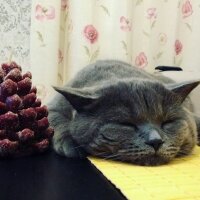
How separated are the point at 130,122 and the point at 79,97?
11 centimetres

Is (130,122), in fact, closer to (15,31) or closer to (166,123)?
(166,123)

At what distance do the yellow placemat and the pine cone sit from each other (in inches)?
4.8

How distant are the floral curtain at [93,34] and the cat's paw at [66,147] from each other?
57 cm

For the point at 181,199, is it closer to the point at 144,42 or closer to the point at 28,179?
the point at 28,179

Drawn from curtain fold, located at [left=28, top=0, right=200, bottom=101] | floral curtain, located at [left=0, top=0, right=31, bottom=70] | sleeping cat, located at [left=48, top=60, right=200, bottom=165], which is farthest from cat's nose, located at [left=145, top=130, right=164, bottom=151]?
floral curtain, located at [left=0, top=0, right=31, bottom=70]

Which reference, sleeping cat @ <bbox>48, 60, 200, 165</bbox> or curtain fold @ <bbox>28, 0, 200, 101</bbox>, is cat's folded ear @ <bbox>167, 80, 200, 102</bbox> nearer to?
sleeping cat @ <bbox>48, 60, 200, 165</bbox>

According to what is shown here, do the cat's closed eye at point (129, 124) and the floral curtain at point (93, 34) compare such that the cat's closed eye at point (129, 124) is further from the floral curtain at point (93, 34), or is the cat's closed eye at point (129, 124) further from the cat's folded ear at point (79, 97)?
the floral curtain at point (93, 34)

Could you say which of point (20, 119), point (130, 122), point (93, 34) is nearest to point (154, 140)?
point (130, 122)

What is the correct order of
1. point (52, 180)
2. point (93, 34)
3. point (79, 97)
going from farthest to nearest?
point (93, 34) < point (79, 97) < point (52, 180)

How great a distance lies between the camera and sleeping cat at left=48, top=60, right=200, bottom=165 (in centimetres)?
71

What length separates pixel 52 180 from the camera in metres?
0.61

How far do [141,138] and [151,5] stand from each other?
89 cm

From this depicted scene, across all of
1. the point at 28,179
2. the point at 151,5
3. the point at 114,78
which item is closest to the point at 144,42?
the point at 151,5

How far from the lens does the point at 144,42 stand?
1477mm
